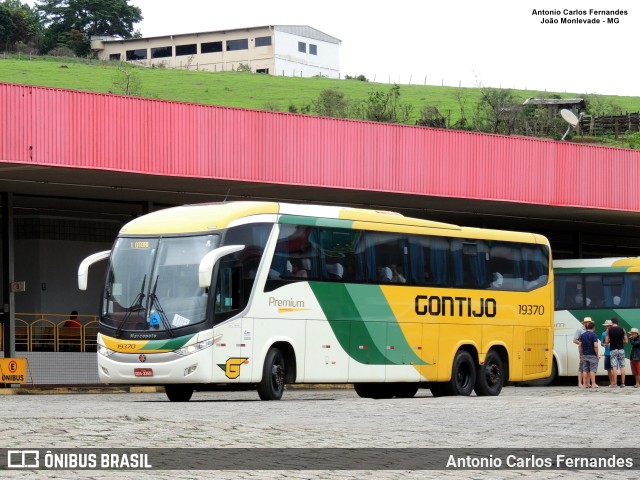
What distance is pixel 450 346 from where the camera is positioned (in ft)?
89.5

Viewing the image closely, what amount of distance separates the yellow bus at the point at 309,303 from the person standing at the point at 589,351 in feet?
14.7

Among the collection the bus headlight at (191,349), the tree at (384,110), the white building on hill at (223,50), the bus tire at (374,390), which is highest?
the white building on hill at (223,50)

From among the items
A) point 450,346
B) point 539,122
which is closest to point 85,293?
point 450,346

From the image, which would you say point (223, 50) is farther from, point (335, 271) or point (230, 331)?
point (230, 331)

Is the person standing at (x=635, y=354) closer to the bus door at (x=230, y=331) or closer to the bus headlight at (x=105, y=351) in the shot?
the bus door at (x=230, y=331)

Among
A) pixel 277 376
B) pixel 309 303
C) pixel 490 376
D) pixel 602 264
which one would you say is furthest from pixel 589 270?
pixel 277 376

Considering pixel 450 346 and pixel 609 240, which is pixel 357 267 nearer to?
pixel 450 346

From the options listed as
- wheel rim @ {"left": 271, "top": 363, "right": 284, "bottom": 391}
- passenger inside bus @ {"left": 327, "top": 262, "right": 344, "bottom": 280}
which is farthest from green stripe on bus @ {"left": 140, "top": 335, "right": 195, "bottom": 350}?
passenger inside bus @ {"left": 327, "top": 262, "right": 344, "bottom": 280}

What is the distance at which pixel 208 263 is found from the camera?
22.0 metres

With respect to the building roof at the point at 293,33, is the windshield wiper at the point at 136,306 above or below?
below

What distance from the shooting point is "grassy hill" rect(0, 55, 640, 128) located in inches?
3565

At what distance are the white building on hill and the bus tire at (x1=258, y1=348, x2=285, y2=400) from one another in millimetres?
96331

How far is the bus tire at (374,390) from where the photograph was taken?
27828mm

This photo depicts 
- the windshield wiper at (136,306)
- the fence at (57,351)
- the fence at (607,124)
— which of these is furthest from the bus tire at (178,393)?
the fence at (607,124)
